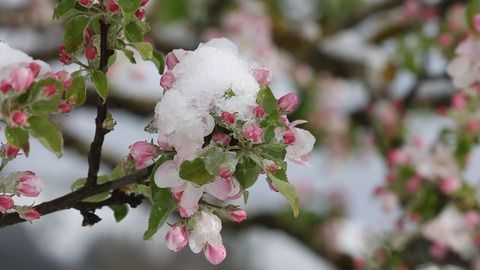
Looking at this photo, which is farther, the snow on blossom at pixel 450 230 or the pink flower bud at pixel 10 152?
the snow on blossom at pixel 450 230

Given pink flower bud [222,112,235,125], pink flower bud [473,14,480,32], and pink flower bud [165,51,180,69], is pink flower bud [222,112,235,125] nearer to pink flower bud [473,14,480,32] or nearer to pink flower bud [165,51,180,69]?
pink flower bud [165,51,180,69]

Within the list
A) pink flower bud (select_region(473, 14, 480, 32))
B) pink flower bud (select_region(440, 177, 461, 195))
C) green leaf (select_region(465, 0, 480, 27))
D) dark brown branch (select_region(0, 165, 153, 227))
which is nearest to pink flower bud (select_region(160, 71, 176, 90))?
dark brown branch (select_region(0, 165, 153, 227))

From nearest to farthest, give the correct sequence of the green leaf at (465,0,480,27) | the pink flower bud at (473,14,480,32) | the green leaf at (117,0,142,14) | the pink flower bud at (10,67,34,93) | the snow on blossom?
the pink flower bud at (10,67,34,93) < the green leaf at (117,0,142,14) < the pink flower bud at (473,14,480,32) < the green leaf at (465,0,480,27) < the snow on blossom

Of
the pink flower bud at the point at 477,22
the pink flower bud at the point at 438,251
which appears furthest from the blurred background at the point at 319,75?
the pink flower bud at the point at 477,22

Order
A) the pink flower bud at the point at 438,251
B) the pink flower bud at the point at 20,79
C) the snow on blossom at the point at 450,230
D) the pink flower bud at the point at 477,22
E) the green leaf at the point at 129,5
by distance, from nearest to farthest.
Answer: the pink flower bud at the point at 20,79, the green leaf at the point at 129,5, the pink flower bud at the point at 477,22, the snow on blossom at the point at 450,230, the pink flower bud at the point at 438,251

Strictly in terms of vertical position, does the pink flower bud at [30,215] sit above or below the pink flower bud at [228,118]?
below

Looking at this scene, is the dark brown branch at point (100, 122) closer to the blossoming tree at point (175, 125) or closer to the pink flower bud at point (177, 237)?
the blossoming tree at point (175, 125)
